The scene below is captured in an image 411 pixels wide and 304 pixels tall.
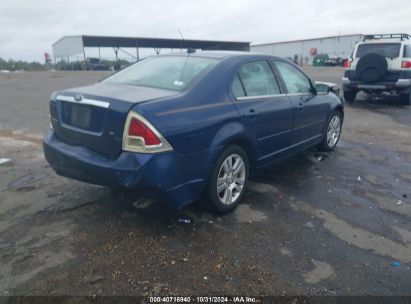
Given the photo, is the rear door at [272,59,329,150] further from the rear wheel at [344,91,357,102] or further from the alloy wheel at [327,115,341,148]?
the rear wheel at [344,91,357,102]

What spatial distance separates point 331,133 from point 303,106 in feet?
5.20

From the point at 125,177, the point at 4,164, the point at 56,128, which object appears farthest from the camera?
the point at 4,164

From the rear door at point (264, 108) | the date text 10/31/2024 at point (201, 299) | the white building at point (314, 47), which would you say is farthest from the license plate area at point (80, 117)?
the white building at point (314, 47)

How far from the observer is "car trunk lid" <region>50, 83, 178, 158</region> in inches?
114

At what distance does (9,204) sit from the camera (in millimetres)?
3842

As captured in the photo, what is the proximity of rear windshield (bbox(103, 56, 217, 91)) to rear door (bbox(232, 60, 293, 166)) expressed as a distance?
45 centimetres

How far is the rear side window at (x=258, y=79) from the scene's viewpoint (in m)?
3.82

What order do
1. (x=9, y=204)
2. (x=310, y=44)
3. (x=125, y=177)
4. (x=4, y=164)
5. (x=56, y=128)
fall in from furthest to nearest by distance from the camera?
(x=310, y=44), (x=4, y=164), (x=9, y=204), (x=56, y=128), (x=125, y=177)

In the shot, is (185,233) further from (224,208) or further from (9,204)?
(9,204)

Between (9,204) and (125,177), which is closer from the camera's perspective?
(125,177)

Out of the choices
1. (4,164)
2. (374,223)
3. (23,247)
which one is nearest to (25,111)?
(4,164)

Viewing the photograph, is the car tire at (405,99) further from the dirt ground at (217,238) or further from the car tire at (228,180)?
the car tire at (228,180)

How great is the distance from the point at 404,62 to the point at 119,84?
989cm

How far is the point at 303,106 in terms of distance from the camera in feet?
15.4
